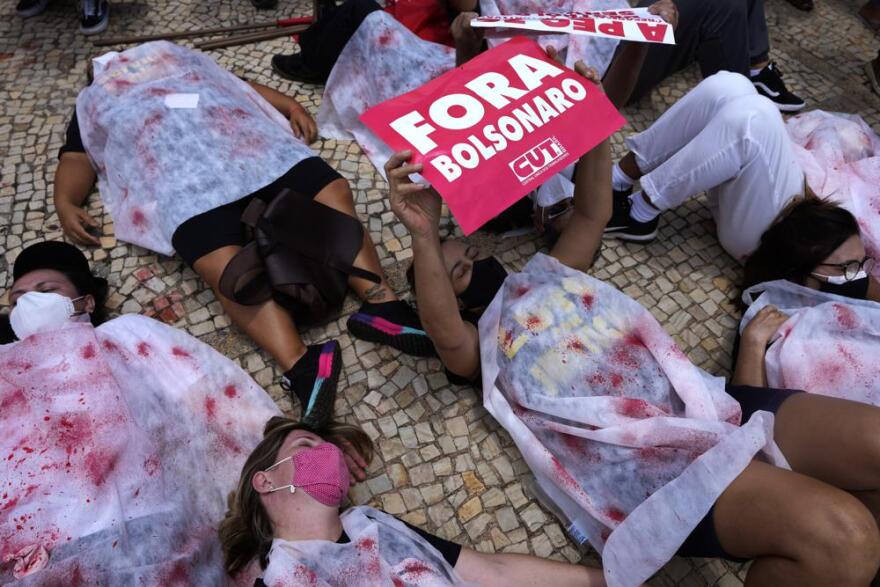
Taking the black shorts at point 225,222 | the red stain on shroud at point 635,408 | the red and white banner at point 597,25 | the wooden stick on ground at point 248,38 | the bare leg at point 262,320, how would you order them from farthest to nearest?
1. the wooden stick on ground at point 248,38
2. the black shorts at point 225,222
3. the bare leg at point 262,320
4. the red and white banner at point 597,25
5. the red stain on shroud at point 635,408

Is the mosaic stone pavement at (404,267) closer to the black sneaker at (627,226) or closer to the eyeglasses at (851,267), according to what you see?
the black sneaker at (627,226)

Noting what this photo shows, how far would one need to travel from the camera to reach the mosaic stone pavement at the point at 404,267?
255cm

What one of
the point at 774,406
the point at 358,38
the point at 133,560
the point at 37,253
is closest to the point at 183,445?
the point at 133,560

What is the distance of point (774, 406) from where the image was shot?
2246mm

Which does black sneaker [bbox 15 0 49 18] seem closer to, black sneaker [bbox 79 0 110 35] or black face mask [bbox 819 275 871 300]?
black sneaker [bbox 79 0 110 35]

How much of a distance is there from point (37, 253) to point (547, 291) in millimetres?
2445

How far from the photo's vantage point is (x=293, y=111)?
3814 millimetres

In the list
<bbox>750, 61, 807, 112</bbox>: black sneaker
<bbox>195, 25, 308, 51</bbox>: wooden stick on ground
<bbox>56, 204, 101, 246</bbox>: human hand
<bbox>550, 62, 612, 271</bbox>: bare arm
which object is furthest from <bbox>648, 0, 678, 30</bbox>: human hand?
<bbox>56, 204, 101, 246</bbox>: human hand

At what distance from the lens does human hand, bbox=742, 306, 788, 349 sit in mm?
2689

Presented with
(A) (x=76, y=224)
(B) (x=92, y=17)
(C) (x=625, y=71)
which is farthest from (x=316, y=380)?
(B) (x=92, y=17)

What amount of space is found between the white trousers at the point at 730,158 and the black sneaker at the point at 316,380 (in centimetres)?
194

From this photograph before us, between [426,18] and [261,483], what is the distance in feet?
10.0

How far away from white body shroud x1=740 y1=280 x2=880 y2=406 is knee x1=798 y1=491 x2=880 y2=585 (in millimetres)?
853

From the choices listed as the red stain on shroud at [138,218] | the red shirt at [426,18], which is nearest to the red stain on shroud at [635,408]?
the red stain on shroud at [138,218]
